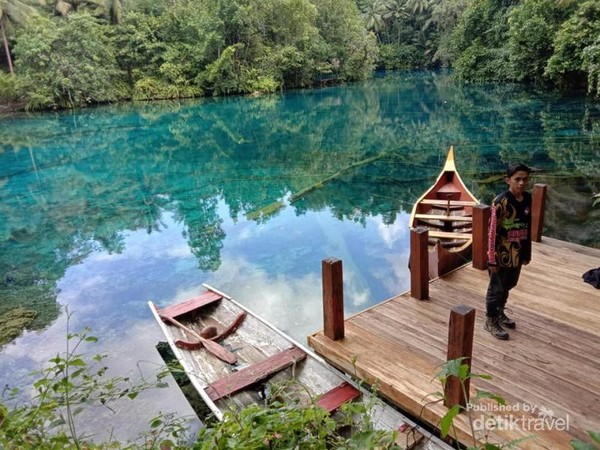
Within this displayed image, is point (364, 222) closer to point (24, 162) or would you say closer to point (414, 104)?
point (24, 162)

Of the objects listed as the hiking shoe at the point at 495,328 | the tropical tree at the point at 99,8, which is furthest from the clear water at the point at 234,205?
the tropical tree at the point at 99,8

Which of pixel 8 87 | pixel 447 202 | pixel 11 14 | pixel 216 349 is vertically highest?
pixel 11 14

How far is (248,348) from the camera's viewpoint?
13.6 feet

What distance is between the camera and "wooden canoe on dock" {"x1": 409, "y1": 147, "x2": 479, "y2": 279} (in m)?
4.49

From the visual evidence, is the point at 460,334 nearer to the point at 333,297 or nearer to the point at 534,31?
the point at 333,297

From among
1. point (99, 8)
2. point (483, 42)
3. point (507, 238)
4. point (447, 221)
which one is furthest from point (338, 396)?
point (99, 8)

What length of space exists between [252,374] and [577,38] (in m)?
19.7

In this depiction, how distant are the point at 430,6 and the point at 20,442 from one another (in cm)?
4983

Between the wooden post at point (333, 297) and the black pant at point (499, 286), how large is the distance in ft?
3.65

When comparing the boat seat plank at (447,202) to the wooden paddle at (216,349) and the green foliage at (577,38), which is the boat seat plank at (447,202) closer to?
the wooden paddle at (216,349)

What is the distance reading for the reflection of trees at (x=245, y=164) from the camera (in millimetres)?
8797

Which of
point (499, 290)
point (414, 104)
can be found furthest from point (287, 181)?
point (414, 104)

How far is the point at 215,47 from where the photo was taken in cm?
2917

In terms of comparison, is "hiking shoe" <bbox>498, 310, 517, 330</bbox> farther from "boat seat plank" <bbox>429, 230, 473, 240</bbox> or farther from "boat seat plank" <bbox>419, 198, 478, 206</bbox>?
"boat seat plank" <bbox>419, 198, 478, 206</bbox>
